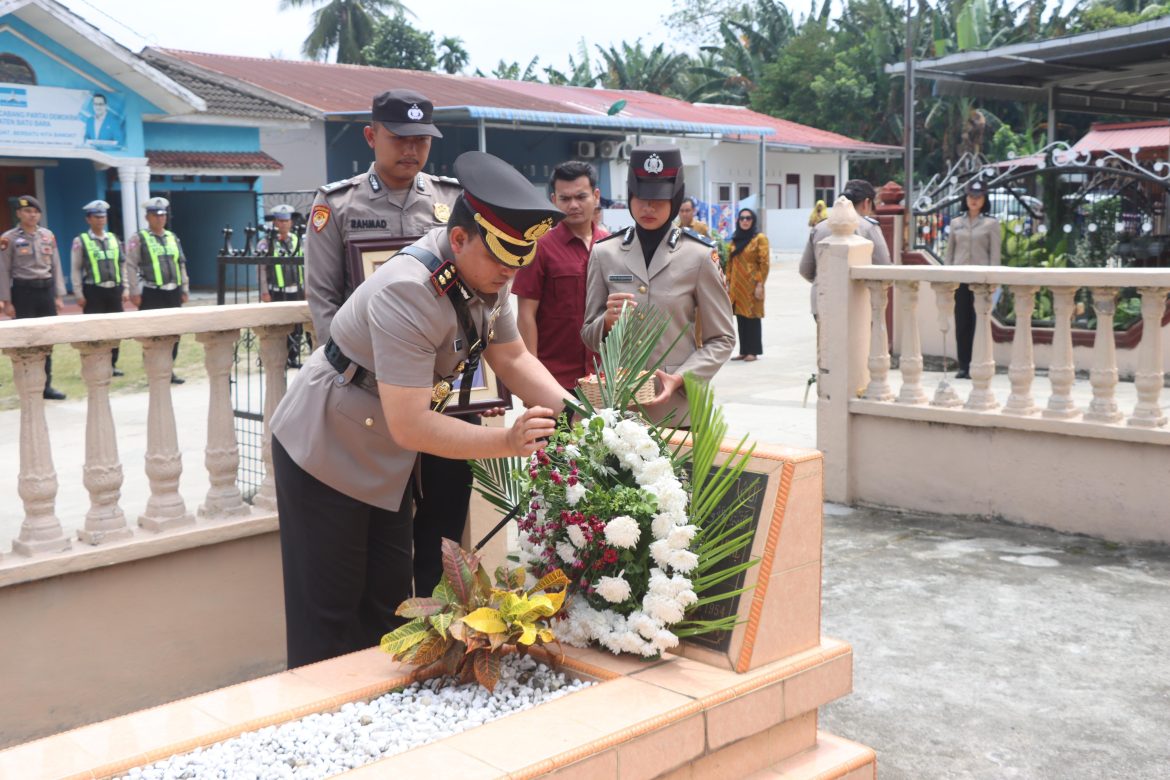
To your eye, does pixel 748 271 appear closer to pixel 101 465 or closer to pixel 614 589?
pixel 101 465

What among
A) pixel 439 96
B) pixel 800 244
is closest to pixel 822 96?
pixel 800 244

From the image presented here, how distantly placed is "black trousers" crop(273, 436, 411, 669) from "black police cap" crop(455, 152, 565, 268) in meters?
0.89

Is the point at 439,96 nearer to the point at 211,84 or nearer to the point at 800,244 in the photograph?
the point at 211,84

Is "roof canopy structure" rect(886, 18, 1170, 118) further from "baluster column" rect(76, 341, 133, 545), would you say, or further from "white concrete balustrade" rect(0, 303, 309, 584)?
"baluster column" rect(76, 341, 133, 545)

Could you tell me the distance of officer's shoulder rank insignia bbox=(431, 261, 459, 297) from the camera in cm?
292

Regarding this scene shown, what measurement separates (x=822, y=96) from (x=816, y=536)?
41802 millimetres

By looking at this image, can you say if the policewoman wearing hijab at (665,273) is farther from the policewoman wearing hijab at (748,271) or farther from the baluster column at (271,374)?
the policewoman wearing hijab at (748,271)

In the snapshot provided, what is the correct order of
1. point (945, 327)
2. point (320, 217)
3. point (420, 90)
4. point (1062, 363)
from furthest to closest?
point (420, 90) < point (945, 327) < point (1062, 363) < point (320, 217)

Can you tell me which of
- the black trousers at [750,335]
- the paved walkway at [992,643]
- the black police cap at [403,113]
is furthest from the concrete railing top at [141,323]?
the black trousers at [750,335]

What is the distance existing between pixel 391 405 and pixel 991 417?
4.10 meters

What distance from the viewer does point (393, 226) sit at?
3.92 metres

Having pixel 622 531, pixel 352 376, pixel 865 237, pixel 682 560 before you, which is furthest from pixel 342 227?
pixel 865 237

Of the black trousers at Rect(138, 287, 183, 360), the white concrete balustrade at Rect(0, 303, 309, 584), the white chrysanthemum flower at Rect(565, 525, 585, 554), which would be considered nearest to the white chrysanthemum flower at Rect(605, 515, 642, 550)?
the white chrysanthemum flower at Rect(565, 525, 585, 554)

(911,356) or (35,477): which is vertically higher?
(911,356)
